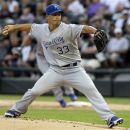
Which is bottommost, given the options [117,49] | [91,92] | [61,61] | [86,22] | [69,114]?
[69,114]

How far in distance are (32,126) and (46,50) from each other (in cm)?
154

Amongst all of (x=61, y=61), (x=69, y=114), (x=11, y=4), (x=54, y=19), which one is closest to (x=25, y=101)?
(x=61, y=61)

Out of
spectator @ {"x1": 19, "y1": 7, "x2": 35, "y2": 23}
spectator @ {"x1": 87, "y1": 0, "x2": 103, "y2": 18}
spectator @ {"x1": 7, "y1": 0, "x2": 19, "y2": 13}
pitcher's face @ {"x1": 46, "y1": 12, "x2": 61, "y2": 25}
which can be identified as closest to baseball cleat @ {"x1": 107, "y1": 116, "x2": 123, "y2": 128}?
pitcher's face @ {"x1": 46, "y1": 12, "x2": 61, "y2": 25}

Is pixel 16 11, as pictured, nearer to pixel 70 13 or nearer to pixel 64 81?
pixel 70 13

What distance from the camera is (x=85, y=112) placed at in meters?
11.7

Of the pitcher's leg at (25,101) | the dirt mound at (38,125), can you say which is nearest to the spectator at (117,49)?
the pitcher's leg at (25,101)

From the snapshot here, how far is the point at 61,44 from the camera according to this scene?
8.77m

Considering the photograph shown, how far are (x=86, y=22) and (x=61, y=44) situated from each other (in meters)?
8.96

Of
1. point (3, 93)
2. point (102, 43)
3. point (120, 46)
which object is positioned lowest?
point (3, 93)

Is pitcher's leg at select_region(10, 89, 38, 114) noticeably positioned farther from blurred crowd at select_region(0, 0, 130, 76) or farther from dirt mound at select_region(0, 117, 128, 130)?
blurred crowd at select_region(0, 0, 130, 76)

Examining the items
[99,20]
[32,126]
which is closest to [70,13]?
[99,20]

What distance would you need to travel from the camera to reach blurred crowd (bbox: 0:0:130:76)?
666 inches

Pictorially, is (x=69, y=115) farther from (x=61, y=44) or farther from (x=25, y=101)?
(x=61, y=44)

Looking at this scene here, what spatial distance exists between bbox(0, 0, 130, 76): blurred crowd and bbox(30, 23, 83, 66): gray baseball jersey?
305 inches
